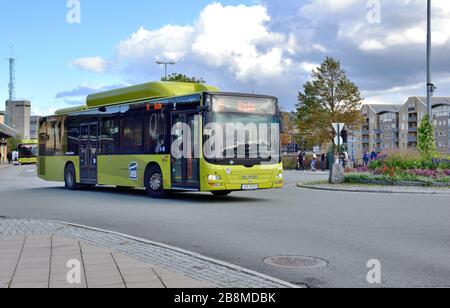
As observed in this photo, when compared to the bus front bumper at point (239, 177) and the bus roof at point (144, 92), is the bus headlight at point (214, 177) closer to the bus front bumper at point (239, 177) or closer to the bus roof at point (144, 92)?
the bus front bumper at point (239, 177)

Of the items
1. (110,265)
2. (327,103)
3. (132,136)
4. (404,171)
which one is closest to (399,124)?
(327,103)

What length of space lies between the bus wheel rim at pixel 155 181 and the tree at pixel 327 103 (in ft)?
142

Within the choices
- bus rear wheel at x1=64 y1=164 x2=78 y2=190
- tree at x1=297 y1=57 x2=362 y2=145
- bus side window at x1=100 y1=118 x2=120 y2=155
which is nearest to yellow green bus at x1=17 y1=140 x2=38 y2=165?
tree at x1=297 y1=57 x2=362 y2=145

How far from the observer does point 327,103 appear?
60.0 metres

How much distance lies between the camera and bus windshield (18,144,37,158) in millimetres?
73438

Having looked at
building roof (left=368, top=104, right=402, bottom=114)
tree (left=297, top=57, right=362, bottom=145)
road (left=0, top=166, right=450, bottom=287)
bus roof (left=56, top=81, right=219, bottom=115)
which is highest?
building roof (left=368, top=104, right=402, bottom=114)

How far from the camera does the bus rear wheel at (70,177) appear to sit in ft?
71.3

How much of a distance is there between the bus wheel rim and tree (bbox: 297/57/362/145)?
43.4 m

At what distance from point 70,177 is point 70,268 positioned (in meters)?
16.1

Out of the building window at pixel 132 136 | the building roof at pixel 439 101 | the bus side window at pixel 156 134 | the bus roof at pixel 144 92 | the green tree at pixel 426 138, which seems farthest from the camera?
the building roof at pixel 439 101

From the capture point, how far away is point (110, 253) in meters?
Answer: 7.34

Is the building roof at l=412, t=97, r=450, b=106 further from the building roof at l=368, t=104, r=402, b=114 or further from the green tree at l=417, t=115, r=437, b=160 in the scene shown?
the green tree at l=417, t=115, r=437, b=160

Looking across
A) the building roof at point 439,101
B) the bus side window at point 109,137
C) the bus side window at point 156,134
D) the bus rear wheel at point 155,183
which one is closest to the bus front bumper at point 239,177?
the bus side window at point 156,134
